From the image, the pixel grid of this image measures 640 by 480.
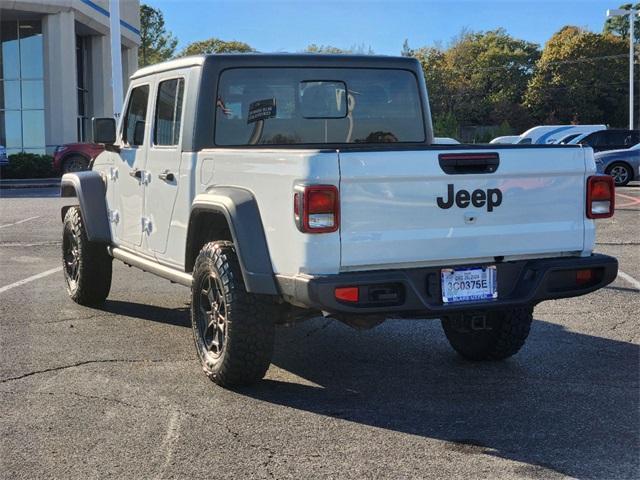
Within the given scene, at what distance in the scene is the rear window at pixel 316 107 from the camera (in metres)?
5.66

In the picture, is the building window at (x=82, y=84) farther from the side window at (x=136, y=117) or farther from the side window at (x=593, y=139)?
the side window at (x=136, y=117)

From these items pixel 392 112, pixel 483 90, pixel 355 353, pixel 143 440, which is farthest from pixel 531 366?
pixel 483 90

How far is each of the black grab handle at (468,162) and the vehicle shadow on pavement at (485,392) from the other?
4.47 ft

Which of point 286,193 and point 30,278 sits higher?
point 286,193

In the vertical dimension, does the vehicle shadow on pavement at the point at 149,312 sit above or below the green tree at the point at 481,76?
below

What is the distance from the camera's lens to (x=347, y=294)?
427 cm

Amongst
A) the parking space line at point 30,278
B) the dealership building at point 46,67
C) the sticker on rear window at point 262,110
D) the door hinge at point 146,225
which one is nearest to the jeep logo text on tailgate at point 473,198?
the sticker on rear window at point 262,110

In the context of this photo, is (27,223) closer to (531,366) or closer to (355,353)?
(355,353)

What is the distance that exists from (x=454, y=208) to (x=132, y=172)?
2946 millimetres

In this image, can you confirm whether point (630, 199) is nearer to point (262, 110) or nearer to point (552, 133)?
point (262, 110)

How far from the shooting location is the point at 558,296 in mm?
4824

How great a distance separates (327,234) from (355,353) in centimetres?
197

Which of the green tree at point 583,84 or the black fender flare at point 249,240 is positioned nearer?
the black fender flare at point 249,240

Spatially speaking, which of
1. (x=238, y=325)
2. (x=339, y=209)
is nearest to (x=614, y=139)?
(x=238, y=325)
